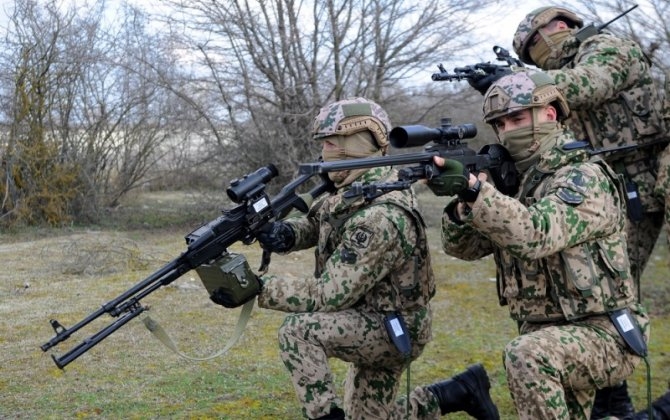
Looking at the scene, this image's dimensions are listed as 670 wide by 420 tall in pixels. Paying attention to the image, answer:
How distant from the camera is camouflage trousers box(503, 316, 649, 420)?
3.17 metres

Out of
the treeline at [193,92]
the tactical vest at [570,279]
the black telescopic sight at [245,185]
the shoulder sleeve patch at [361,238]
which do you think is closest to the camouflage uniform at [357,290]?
the shoulder sleeve patch at [361,238]

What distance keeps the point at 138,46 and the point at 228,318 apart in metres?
7.80

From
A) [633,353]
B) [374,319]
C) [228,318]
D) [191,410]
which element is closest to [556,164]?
[633,353]

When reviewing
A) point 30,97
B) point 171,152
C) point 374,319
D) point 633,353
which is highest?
point 30,97

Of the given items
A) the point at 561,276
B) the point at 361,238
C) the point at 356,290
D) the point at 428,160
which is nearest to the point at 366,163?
the point at 428,160

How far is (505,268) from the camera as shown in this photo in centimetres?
359

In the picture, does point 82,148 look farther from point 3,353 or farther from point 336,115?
point 336,115

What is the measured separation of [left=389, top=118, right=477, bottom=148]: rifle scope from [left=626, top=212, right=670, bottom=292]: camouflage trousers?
5.26 feet

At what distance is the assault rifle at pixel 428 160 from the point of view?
3.11 metres

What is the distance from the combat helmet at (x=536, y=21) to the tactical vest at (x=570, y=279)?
4.41 ft

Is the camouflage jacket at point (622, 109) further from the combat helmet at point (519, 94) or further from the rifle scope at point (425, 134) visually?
the rifle scope at point (425, 134)

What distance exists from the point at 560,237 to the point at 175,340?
384cm

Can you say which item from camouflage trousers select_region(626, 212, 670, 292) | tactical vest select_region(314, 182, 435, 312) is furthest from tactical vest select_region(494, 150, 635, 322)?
camouflage trousers select_region(626, 212, 670, 292)

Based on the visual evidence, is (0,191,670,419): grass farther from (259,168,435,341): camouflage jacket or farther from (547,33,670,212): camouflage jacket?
(547,33,670,212): camouflage jacket
